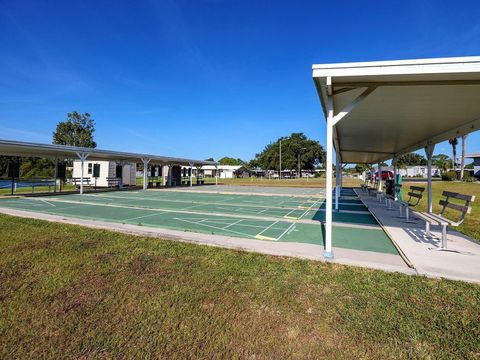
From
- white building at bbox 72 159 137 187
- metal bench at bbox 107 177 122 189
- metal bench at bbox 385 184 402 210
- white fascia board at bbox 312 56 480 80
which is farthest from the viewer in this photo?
white building at bbox 72 159 137 187

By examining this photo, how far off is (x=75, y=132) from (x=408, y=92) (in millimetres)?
57035

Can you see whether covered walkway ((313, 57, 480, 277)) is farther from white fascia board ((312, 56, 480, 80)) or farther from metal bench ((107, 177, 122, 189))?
metal bench ((107, 177, 122, 189))

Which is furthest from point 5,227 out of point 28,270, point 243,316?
point 243,316

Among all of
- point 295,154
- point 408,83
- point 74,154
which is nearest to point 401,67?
point 408,83

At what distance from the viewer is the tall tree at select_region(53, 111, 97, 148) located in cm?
4834

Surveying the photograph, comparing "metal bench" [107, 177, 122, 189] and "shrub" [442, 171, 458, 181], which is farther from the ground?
"shrub" [442, 171, 458, 181]

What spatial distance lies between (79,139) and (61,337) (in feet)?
182

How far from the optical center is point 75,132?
49.3 metres

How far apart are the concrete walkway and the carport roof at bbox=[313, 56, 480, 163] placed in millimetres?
2824

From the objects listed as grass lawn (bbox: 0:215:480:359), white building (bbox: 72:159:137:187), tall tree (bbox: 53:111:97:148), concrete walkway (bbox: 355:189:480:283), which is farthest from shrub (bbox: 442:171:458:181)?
tall tree (bbox: 53:111:97:148)

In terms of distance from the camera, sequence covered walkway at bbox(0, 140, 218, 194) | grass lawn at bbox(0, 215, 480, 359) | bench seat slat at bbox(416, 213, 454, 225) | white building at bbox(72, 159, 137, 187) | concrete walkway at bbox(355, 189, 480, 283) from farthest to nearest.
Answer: white building at bbox(72, 159, 137, 187) → covered walkway at bbox(0, 140, 218, 194) → bench seat slat at bbox(416, 213, 454, 225) → concrete walkway at bbox(355, 189, 480, 283) → grass lawn at bbox(0, 215, 480, 359)

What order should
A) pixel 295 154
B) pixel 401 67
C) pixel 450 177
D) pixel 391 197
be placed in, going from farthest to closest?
pixel 295 154, pixel 450 177, pixel 391 197, pixel 401 67

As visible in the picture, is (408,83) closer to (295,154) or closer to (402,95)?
(402,95)

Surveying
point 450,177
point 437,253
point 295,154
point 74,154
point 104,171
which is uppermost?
point 295,154
